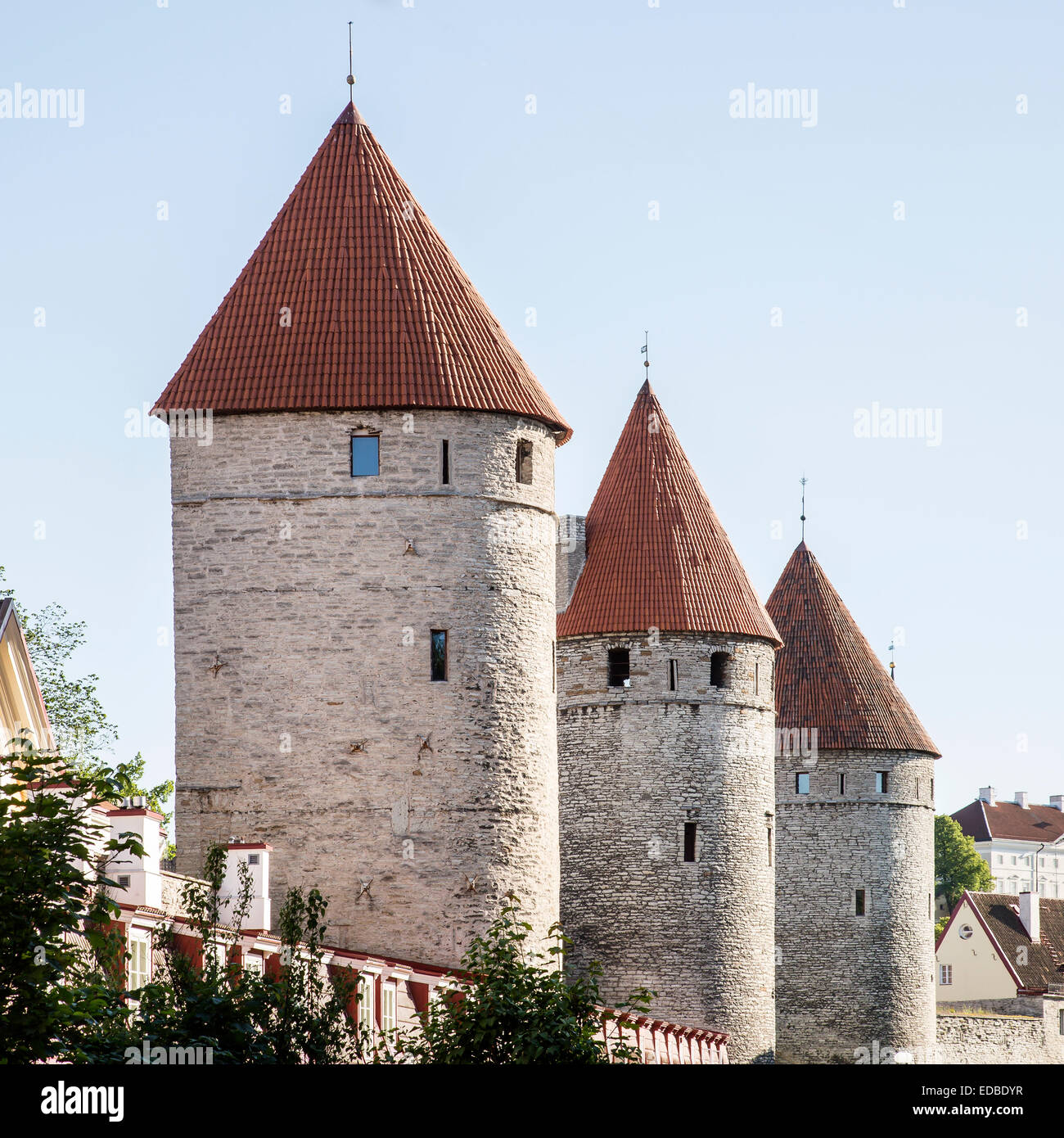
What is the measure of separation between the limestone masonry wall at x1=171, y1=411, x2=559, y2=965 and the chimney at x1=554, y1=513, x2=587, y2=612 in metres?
8.92

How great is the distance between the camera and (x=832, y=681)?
1646 inches

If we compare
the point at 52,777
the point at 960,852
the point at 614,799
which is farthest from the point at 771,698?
the point at 960,852

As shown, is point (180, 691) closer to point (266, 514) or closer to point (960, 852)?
point (266, 514)

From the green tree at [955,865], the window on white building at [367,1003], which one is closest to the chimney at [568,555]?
the window on white building at [367,1003]

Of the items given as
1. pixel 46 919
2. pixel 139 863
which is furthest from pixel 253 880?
pixel 46 919

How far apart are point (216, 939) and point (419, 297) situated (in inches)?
410

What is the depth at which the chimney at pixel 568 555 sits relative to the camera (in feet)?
114

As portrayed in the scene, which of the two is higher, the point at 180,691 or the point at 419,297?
the point at 419,297

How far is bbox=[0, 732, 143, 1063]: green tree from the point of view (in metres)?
12.0

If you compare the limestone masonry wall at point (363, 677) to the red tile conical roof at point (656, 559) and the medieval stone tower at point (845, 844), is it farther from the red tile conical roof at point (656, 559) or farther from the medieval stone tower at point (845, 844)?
the medieval stone tower at point (845, 844)

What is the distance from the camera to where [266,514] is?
25.3 meters

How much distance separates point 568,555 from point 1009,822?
7066 cm

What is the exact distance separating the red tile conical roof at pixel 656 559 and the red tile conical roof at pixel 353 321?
6815mm

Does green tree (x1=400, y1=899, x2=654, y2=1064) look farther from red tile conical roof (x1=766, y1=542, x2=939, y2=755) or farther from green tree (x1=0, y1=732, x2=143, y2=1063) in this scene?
red tile conical roof (x1=766, y1=542, x2=939, y2=755)
